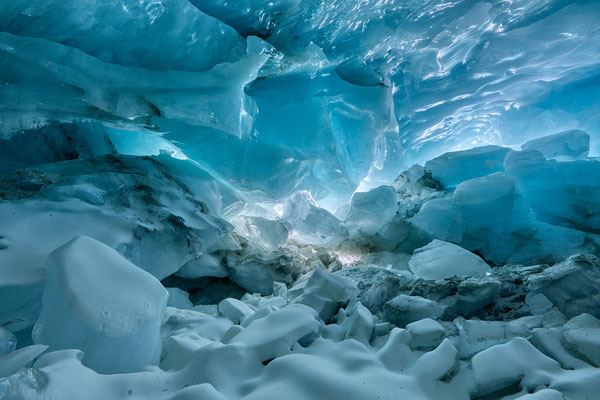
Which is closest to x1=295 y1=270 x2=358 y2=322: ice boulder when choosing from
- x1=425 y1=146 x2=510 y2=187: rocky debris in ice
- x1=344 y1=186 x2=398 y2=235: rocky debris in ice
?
x1=344 y1=186 x2=398 y2=235: rocky debris in ice

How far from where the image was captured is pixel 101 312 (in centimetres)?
138

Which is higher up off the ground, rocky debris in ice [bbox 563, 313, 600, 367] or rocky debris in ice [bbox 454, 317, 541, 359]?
rocky debris in ice [bbox 563, 313, 600, 367]

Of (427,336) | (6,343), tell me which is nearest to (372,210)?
(427,336)

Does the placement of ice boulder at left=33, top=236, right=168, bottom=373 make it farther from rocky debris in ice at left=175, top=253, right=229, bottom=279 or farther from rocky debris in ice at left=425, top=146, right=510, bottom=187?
rocky debris in ice at left=425, top=146, right=510, bottom=187

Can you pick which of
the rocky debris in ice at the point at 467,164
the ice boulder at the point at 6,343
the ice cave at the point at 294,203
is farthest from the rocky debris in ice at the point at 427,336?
the rocky debris in ice at the point at 467,164

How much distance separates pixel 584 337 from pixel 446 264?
1.93 meters

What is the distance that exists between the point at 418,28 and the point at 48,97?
5.03 meters

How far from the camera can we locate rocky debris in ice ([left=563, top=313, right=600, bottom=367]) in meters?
1.35

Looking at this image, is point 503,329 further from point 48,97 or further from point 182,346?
point 48,97

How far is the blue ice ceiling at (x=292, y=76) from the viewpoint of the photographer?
3.09 m

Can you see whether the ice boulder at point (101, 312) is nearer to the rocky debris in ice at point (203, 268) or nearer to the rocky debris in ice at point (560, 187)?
the rocky debris in ice at point (203, 268)

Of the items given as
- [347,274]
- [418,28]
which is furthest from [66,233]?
[418,28]

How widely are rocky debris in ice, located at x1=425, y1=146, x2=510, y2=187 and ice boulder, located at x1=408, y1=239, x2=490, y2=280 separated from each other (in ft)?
8.88

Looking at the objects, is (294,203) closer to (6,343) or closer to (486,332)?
(486,332)
